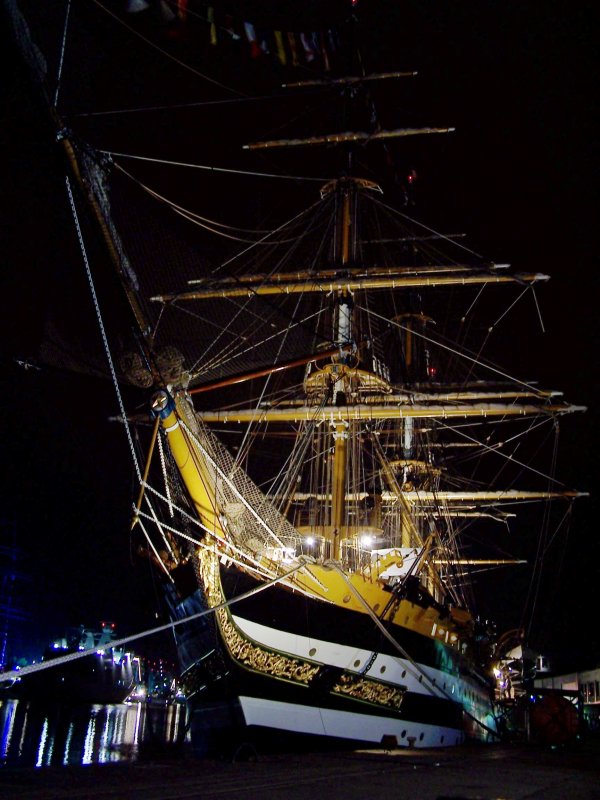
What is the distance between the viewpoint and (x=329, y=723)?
545 inches

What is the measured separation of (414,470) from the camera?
115 feet

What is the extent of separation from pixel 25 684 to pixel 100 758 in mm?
45617

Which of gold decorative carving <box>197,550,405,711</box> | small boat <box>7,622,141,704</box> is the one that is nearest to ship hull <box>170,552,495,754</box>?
gold decorative carving <box>197,550,405,711</box>

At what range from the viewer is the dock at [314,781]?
5.96 meters

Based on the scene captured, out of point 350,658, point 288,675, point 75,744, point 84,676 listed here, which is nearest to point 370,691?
point 350,658

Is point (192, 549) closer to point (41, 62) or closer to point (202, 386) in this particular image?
point (202, 386)

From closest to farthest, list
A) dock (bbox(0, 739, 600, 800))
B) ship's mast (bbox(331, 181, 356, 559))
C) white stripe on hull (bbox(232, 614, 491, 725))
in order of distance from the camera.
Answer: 1. dock (bbox(0, 739, 600, 800))
2. white stripe on hull (bbox(232, 614, 491, 725))
3. ship's mast (bbox(331, 181, 356, 559))

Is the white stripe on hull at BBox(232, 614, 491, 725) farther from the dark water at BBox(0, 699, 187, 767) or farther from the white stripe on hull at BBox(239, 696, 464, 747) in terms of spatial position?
the dark water at BBox(0, 699, 187, 767)

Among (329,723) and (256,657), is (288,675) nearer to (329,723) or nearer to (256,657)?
(256,657)

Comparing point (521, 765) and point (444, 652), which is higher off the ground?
point (444, 652)

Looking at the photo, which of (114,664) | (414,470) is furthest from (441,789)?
(114,664)

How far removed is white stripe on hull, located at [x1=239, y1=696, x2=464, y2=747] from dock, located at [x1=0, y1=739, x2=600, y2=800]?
9.68 feet

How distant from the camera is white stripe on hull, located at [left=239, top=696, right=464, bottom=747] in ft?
42.6

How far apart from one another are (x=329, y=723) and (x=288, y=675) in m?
1.32
